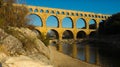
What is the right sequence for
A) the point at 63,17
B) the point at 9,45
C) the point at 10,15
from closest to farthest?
the point at 9,45 < the point at 10,15 < the point at 63,17

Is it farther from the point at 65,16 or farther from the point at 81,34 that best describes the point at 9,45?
the point at 81,34

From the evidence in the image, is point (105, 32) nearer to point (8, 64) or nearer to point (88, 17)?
point (88, 17)

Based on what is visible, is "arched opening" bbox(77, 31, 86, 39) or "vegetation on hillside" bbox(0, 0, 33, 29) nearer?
"vegetation on hillside" bbox(0, 0, 33, 29)

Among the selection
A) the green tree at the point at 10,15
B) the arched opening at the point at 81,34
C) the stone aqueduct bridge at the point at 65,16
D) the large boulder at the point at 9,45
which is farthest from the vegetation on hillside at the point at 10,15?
the arched opening at the point at 81,34

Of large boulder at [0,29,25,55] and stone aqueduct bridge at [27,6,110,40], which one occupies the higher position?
stone aqueduct bridge at [27,6,110,40]

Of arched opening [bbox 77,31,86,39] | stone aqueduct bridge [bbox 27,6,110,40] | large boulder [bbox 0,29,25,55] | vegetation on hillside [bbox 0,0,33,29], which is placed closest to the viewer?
large boulder [bbox 0,29,25,55]

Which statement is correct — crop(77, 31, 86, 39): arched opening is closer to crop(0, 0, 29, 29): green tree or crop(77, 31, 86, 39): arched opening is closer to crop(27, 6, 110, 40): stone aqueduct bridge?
crop(27, 6, 110, 40): stone aqueduct bridge

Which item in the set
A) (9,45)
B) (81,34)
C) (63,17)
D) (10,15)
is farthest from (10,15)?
(81,34)

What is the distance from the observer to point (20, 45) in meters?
12.2

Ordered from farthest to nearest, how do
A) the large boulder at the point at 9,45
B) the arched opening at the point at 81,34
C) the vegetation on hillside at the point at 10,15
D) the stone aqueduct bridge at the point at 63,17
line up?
the arched opening at the point at 81,34 → the stone aqueduct bridge at the point at 63,17 → the vegetation on hillside at the point at 10,15 → the large boulder at the point at 9,45

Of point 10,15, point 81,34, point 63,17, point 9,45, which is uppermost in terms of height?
point 63,17

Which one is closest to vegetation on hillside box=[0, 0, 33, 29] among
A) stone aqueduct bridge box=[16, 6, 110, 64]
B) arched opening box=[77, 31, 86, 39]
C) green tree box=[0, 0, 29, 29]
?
green tree box=[0, 0, 29, 29]

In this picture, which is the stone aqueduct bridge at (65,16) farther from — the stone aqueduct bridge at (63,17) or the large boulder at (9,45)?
the large boulder at (9,45)

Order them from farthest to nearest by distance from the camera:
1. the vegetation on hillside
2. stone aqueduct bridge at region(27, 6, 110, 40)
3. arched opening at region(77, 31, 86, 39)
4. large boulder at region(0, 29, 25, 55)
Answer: arched opening at region(77, 31, 86, 39), stone aqueduct bridge at region(27, 6, 110, 40), the vegetation on hillside, large boulder at region(0, 29, 25, 55)
